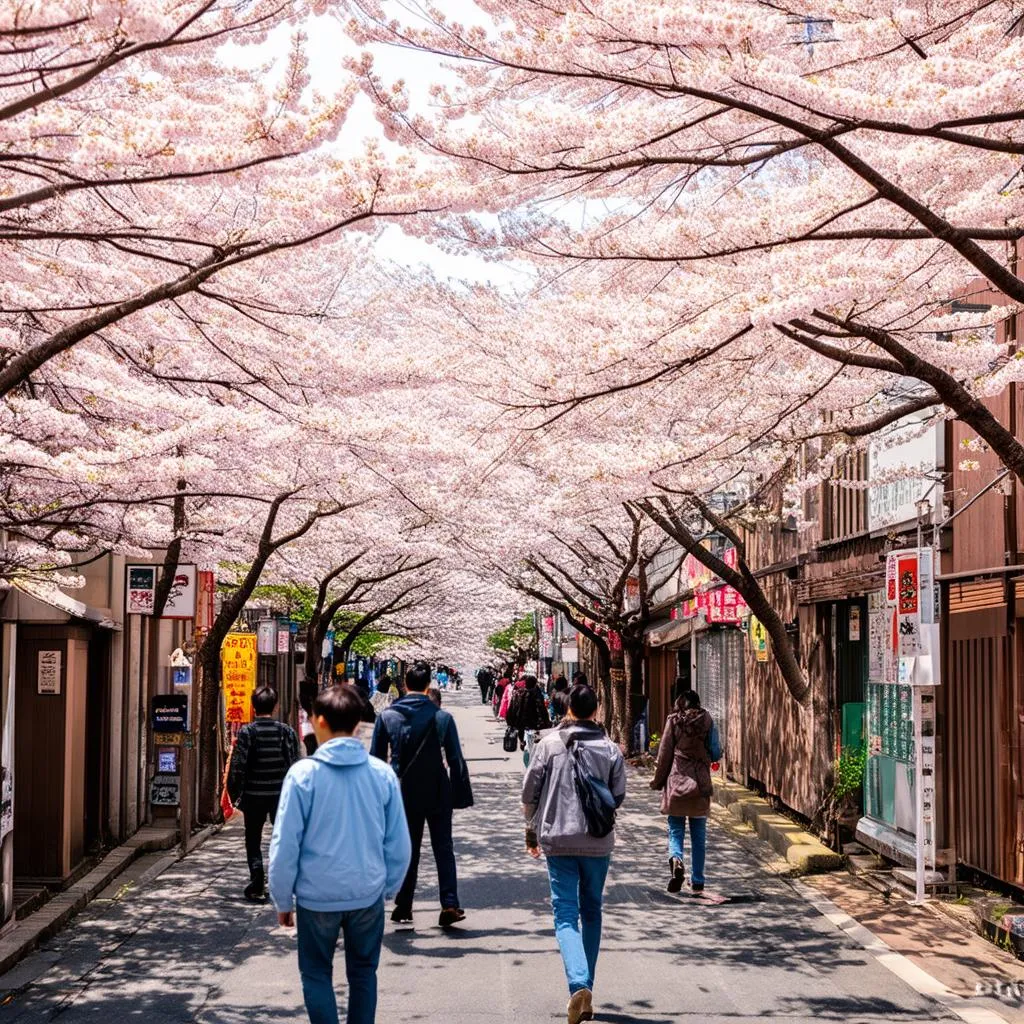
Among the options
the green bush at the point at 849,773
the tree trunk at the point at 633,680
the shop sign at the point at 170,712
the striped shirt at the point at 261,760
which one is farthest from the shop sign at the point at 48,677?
the tree trunk at the point at 633,680

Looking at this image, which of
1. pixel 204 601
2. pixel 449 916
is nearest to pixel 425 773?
pixel 449 916

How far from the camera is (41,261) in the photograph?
9.27 metres

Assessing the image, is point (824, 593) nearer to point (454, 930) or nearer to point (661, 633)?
point (454, 930)

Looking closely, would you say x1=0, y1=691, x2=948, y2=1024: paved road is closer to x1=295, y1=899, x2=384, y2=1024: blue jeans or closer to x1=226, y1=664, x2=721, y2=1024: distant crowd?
x1=226, y1=664, x2=721, y2=1024: distant crowd

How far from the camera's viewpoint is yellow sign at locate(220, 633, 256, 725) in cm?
2050

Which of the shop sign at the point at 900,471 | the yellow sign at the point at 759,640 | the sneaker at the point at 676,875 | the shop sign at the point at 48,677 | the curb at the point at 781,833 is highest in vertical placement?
the shop sign at the point at 900,471

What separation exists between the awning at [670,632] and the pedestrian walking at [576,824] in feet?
64.0

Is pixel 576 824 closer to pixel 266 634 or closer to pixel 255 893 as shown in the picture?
pixel 255 893

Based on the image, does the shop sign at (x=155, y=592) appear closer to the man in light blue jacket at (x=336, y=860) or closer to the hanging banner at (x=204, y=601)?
the hanging banner at (x=204, y=601)

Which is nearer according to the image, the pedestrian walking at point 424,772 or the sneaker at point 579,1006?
the sneaker at point 579,1006

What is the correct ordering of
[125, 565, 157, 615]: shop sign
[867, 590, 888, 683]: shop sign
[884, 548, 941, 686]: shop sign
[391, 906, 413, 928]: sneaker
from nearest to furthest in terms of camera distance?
1. [391, 906, 413, 928]: sneaker
2. [884, 548, 941, 686]: shop sign
3. [867, 590, 888, 683]: shop sign
4. [125, 565, 157, 615]: shop sign

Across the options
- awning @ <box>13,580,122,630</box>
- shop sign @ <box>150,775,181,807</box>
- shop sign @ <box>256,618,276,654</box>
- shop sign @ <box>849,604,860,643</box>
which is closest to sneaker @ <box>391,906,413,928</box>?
awning @ <box>13,580,122,630</box>

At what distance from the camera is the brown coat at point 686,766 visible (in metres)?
11.8

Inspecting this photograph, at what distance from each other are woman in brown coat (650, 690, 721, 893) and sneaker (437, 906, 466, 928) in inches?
90.2
